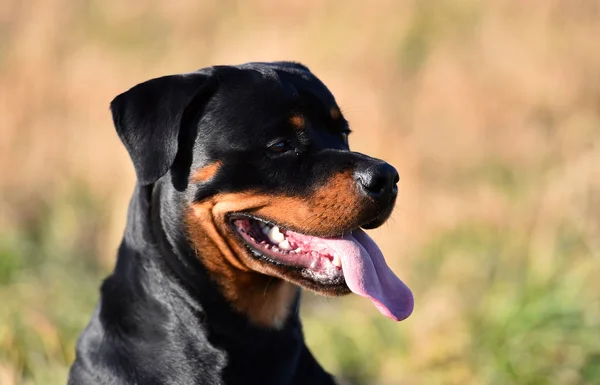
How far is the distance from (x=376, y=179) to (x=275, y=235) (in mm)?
423

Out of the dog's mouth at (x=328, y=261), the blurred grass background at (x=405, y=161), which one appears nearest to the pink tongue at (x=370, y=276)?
the dog's mouth at (x=328, y=261)

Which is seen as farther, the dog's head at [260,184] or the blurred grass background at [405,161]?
the blurred grass background at [405,161]

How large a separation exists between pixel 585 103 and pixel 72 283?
15.1 feet

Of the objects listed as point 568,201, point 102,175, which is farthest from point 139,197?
point 102,175

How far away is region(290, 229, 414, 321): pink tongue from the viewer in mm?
2885

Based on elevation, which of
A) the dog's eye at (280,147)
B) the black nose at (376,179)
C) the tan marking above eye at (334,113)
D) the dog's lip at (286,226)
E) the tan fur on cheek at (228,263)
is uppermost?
the tan marking above eye at (334,113)

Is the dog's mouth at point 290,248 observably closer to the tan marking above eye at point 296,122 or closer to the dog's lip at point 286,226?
the dog's lip at point 286,226

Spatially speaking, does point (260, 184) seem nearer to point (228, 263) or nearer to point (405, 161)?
point (228, 263)

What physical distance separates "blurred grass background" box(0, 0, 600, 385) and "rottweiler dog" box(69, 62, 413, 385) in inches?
51.0

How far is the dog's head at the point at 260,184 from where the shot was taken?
2854 millimetres

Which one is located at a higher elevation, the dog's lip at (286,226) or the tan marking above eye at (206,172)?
the tan marking above eye at (206,172)

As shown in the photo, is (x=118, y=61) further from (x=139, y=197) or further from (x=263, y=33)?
(x=139, y=197)

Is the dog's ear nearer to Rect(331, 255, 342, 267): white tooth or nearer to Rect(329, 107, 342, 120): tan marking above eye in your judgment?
Rect(329, 107, 342, 120): tan marking above eye

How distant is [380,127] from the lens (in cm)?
672
